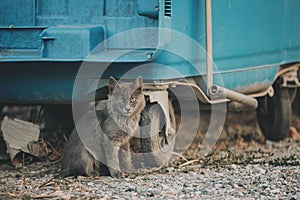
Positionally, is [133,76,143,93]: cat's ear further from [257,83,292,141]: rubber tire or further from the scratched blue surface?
[257,83,292,141]: rubber tire

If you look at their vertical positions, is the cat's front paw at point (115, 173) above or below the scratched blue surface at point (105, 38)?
below

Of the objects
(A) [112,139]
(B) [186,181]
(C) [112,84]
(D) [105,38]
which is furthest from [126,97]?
(B) [186,181]

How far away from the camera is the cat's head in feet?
19.4

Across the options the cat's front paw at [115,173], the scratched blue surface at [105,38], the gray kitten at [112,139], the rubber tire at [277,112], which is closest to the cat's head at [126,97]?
the gray kitten at [112,139]

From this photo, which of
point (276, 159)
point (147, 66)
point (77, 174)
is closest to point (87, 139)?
point (77, 174)

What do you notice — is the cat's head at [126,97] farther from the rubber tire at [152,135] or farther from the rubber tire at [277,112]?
the rubber tire at [277,112]

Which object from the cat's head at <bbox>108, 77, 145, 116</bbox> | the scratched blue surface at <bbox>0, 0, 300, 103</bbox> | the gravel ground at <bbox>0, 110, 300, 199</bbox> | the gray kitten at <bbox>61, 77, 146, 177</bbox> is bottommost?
the gravel ground at <bbox>0, 110, 300, 199</bbox>

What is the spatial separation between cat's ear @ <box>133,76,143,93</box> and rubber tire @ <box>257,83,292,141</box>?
2.92 metres

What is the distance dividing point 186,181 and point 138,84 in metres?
0.81

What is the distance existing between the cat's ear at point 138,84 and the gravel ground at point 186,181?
2.16 ft

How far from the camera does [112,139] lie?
6039 millimetres

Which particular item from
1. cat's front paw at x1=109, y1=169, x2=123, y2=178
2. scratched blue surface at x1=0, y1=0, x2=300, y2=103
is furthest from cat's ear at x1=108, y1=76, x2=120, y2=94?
cat's front paw at x1=109, y1=169, x2=123, y2=178

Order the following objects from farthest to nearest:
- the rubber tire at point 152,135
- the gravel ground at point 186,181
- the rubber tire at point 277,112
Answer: the rubber tire at point 277,112 < the rubber tire at point 152,135 < the gravel ground at point 186,181

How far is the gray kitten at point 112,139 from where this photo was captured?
19.7 feet
